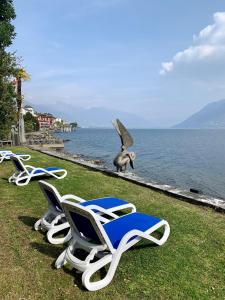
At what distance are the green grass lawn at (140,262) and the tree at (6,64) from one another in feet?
34.8

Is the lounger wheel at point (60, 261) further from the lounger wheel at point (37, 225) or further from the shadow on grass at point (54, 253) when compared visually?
the lounger wheel at point (37, 225)

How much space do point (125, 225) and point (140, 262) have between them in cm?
56

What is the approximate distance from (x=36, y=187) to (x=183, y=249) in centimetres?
525

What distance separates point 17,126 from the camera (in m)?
28.3

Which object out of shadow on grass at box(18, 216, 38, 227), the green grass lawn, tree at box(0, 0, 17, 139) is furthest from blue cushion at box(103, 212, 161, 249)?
tree at box(0, 0, 17, 139)

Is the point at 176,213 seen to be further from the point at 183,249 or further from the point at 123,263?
the point at 123,263

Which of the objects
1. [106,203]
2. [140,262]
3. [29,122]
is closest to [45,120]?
[29,122]

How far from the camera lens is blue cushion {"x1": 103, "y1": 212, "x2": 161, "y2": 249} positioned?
429 cm

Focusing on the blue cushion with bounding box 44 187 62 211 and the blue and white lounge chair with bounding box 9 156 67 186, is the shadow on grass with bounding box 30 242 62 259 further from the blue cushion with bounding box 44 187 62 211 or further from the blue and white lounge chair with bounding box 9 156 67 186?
the blue and white lounge chair with bounding box 9 156 67 186

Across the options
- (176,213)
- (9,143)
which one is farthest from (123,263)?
(9,143)

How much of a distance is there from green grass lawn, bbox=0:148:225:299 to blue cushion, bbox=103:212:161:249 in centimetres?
41

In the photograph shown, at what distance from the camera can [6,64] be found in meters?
15.7

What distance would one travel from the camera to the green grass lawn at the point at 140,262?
3.74 m

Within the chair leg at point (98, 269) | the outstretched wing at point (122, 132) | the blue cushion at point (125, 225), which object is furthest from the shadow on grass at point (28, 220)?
the outstretched wing at point (122, 132)
